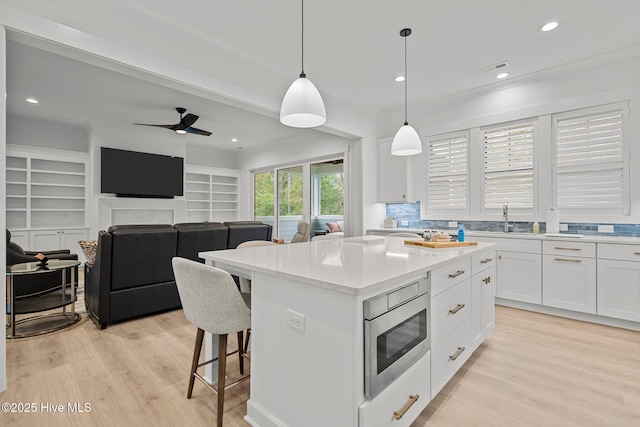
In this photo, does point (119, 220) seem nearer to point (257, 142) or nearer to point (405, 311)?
point (257, 142)

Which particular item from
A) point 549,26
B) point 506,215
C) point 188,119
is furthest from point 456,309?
point 188,119

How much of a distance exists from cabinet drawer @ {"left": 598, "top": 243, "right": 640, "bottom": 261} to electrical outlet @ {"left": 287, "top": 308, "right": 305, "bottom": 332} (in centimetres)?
337

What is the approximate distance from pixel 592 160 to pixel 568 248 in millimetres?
1101

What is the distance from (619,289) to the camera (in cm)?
302

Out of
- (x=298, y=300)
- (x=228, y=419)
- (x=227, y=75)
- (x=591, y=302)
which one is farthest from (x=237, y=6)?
(x=591, y=302)

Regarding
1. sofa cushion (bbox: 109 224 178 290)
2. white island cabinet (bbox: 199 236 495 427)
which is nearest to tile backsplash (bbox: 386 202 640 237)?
white island cabinet (bbox: 199 236 495 427)

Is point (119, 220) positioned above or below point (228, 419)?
above

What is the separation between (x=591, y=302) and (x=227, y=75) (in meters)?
4.44

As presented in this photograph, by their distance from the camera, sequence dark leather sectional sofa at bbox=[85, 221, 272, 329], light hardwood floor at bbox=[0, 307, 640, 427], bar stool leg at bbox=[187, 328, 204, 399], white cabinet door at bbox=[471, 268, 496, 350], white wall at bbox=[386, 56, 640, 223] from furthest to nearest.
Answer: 1. white wall at bbox=[386, 56, 640, 223]
2. dark leather sectional sofa at bbox=[85, 221, 272, 329]
3. white cabinet door at bbox=[471, 268, 496, 350]
4. bar stool leg at bbox=[187, 328, 204, 399]
5. light hardwood floor at bbox=[0, 307, 640, 427]

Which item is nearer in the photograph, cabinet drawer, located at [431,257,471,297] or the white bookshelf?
cabinet drawer, located at [431,257,471,297]

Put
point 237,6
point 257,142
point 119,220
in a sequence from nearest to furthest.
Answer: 1. point 237,6
2. point 119,220
3. point 257,142

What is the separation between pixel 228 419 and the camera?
1.72 metres

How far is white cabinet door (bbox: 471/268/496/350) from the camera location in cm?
228

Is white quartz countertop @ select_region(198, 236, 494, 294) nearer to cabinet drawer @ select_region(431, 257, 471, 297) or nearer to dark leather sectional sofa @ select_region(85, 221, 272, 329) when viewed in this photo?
cabinet drawer @ select_region(431, 257, 471, 297)
